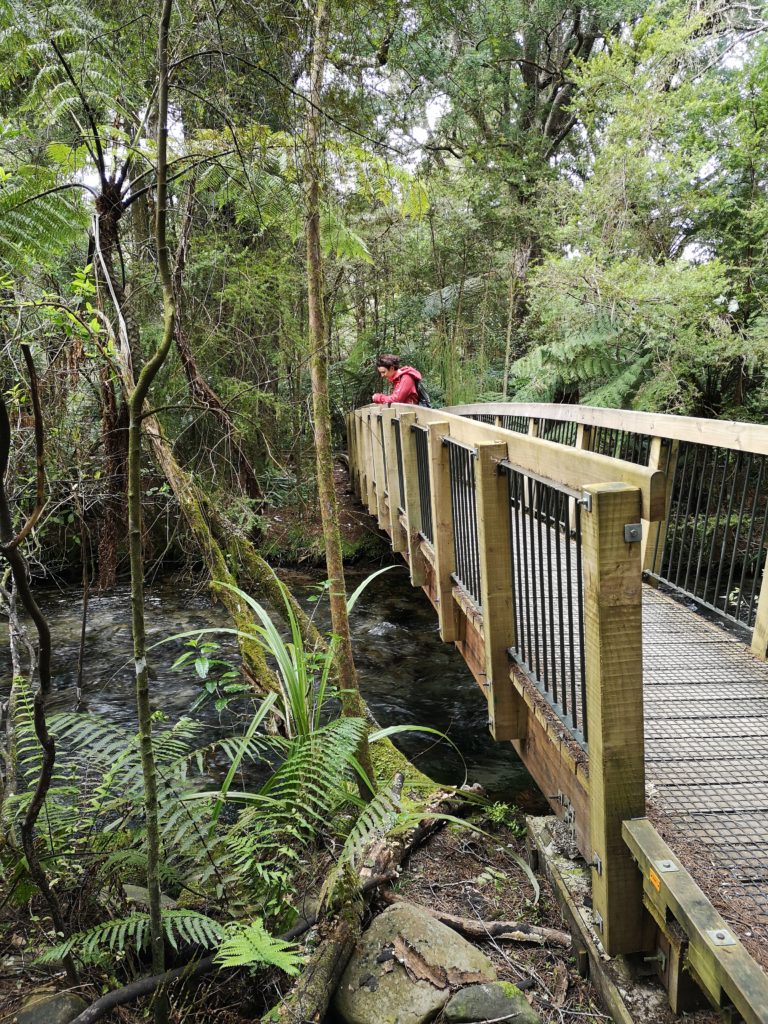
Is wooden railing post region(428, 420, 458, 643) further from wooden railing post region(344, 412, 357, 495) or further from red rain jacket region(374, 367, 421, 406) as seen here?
wooden railing post region(344, 412, 357, 495)

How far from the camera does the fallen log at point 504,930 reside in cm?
245

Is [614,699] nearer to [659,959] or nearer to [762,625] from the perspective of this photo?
[659,959]

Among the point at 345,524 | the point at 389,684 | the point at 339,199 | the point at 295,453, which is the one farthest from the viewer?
the point at 345,524

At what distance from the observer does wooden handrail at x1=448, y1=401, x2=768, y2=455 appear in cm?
299

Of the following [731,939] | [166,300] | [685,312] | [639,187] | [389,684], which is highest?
[639,187]

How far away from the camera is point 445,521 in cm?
401

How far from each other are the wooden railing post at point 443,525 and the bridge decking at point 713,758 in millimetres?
1218

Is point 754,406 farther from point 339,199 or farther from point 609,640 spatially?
point 609,640

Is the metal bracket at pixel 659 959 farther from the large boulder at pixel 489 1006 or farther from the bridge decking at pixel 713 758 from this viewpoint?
the large boulder at pixel 489 1006

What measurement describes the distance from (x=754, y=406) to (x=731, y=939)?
9172mm

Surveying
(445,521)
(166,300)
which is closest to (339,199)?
(445,521)

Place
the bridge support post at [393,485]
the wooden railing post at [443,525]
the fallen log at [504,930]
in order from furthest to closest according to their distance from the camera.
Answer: the bridge support post at [393,485] < the wooden railing post at [443,525] < the fallen log at [504,930]

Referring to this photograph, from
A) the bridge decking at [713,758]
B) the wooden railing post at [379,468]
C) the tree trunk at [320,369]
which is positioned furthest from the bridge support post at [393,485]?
the bridge decking at [713,758]

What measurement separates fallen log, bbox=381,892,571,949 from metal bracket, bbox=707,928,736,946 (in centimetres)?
107
